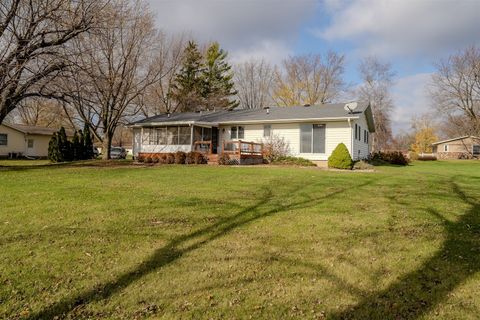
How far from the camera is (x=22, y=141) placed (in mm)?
33938

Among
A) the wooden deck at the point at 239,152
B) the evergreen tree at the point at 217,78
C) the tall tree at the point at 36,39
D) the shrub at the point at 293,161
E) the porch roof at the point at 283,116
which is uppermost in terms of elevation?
the evergreen tree at the point at 217,78

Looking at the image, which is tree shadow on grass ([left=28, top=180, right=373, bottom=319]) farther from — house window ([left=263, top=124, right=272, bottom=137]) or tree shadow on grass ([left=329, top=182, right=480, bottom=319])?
house window ([left=263, top=124, right=272, bottom=137])

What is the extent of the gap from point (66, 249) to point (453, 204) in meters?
7.28

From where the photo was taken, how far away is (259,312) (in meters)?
3.10

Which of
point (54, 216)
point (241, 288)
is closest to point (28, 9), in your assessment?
point (54, 216)

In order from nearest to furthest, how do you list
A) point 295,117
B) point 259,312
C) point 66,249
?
point 259,312 → point 66,249 → point 295,117

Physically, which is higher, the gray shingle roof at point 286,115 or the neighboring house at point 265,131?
the gray shingle roof at point 286,115

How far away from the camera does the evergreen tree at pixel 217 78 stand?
41.7m

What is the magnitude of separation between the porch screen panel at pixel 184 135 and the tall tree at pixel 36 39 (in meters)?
8.84

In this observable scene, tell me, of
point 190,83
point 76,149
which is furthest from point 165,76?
point 76,149

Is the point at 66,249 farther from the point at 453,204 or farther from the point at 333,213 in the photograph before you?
the point at 453,204

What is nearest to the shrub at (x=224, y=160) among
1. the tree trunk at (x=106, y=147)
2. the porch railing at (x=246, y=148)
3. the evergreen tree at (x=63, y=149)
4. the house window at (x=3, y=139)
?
the porch railing at (x=246, y=148)

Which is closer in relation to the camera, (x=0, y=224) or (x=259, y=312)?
(x=259, y=312)

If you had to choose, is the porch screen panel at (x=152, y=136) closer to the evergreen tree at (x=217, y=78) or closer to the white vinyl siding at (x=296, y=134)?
the white vinyl siding at (x=296, y=134)
